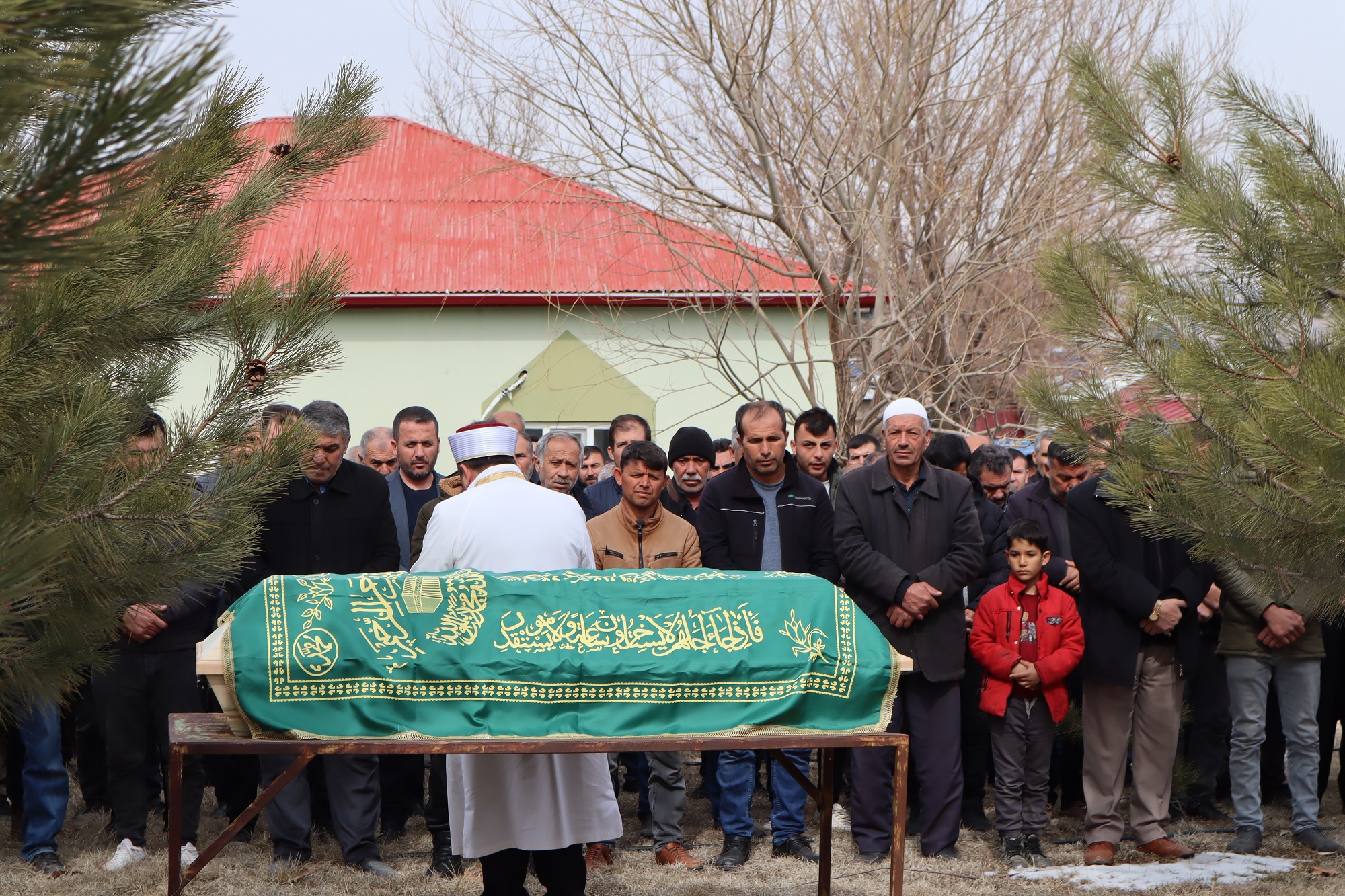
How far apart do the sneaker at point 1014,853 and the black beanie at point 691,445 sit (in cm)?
224

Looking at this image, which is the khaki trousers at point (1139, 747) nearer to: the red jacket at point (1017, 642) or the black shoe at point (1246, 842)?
the red jacket at point (1017, 642)

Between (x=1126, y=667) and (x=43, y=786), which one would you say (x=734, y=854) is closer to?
(x=1126, y=667)

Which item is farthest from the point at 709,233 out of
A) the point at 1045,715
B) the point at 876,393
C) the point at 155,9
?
the point at 155,9

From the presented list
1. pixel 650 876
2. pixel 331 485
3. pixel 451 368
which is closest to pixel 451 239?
pixel 451 368

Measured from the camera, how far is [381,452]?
7.03 metres

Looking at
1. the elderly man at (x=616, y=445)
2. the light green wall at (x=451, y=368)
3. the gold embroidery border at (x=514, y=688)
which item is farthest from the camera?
the light green wall at (x=451, y=368)

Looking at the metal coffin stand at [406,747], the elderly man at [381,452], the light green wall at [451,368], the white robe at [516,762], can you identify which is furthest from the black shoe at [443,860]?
the light green wall at [451,368]

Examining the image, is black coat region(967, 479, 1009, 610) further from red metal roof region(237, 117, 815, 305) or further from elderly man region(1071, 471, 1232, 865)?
red metal roof region(237, 117, 815, 305)

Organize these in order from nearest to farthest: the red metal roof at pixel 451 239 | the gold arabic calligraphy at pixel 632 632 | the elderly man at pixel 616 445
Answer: the gold arabic calligraphy at pixel 632 632, the elderly man at pixel 616 445, the red metal roof at pixel 451 239

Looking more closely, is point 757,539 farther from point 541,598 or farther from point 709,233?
point 709,233

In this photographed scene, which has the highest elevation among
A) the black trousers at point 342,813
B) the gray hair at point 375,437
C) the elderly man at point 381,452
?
the gray hair at point 375,437

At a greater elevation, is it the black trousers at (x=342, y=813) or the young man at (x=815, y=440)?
the young man at (x=815, y=440)

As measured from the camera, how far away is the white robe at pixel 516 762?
173 inches

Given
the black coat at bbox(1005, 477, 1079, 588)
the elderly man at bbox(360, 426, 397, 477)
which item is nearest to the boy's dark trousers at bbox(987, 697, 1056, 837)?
the black coat at bbox(1005, 477, 1079, 588)
